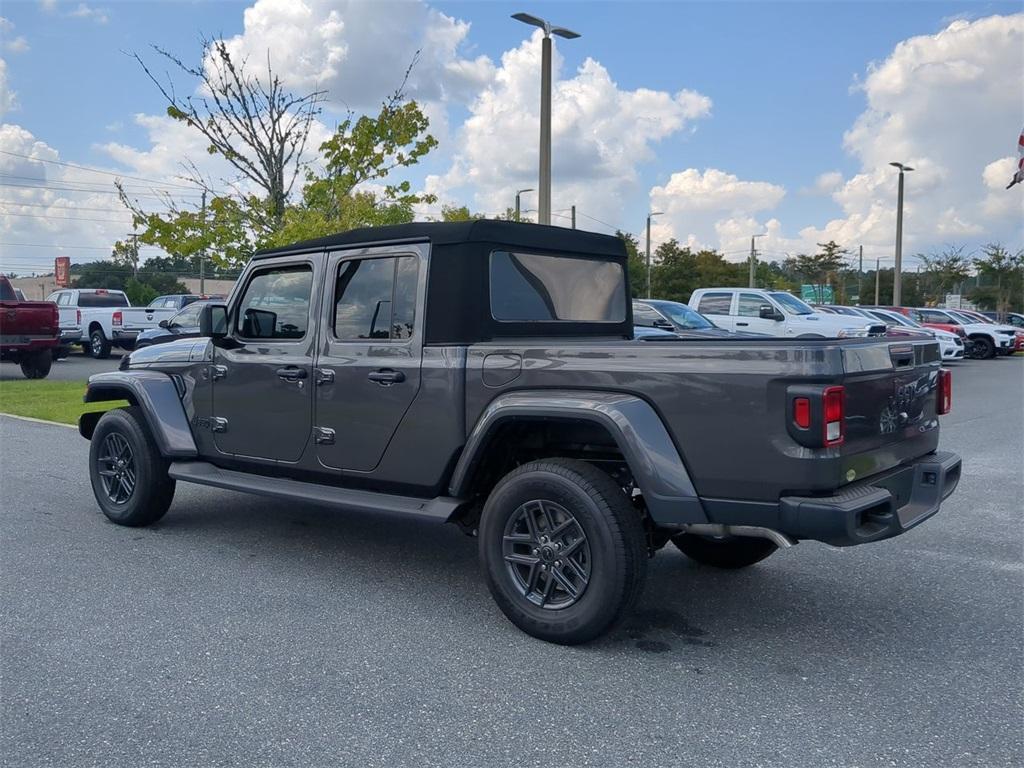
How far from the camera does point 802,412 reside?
3555 mm

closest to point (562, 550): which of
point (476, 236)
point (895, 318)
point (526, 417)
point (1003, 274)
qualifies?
point (526, 417)

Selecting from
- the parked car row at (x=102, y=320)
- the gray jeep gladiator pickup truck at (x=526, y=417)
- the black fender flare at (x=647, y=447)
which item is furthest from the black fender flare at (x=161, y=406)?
the parked car row at (x=102, y=320)

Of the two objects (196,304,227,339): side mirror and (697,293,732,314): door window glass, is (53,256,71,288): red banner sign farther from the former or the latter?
(196,304,227,339): side mirror

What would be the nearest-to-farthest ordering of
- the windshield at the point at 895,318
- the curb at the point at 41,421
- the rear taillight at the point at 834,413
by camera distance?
the rear taillight at the point at 834,413
the curb at the point at 41,421
the windshield at the point at 895,318

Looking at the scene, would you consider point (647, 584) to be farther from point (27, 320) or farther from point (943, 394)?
point (27, 320)

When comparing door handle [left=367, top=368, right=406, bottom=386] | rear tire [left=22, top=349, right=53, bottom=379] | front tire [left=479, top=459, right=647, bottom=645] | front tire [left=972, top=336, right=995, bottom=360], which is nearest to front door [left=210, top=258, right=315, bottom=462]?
door handle [left=367, top=368, right=406, bottom=386]

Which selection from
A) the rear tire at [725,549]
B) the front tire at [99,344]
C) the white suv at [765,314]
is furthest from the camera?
the front tire at [99,344]

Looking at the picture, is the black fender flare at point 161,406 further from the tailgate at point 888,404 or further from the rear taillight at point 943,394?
the rear taillight at point 943,394

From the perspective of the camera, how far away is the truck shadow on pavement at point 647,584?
4.34m

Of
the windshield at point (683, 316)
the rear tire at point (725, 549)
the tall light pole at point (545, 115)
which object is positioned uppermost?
the tall light pole at point (545, 115)

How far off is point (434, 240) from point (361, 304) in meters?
0.60

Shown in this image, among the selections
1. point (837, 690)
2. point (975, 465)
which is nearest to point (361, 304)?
point (837, 690)

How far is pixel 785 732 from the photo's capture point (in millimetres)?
3311

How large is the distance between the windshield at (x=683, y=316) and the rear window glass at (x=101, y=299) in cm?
1523
